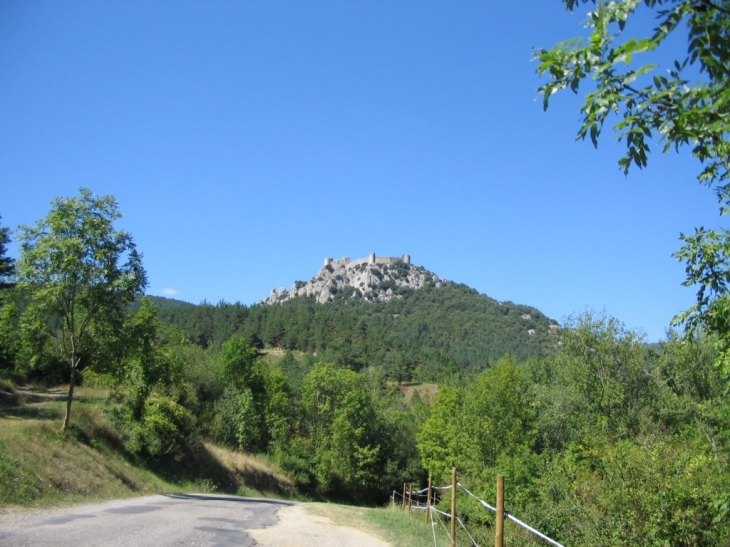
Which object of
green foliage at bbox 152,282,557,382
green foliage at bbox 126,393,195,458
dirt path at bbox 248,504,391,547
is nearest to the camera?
dirt path at bbox 248,504,391,547

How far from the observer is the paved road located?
10148mm

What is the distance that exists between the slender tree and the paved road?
24.5 feet

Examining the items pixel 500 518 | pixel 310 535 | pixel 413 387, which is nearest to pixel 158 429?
pixel 310 535

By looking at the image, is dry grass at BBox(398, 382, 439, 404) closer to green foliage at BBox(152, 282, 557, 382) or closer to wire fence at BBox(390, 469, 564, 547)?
green foliage at BBox(152, 282, 557, 382)

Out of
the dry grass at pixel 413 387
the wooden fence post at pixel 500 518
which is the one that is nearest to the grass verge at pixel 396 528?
the wooden fence post at pixel 500 518

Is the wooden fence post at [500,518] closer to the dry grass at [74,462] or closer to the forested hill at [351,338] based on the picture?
the dry grass at [74,462]

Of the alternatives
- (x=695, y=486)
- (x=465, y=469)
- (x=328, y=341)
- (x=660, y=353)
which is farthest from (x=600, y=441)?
(x=328, y=341)

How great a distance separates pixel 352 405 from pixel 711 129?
5686cm

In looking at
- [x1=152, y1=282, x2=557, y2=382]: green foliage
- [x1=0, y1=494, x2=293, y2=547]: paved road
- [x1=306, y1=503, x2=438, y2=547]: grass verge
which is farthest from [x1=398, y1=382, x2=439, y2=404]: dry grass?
[x1=0, y1=494, x2=293, y2=547]: paved road

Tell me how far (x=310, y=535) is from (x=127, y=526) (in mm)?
4454

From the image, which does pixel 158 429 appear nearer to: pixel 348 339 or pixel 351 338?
pixel 348 339

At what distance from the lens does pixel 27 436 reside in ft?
62.6

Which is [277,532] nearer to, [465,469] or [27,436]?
[27,436]

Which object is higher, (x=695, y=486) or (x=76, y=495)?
(x=695, y=486)
